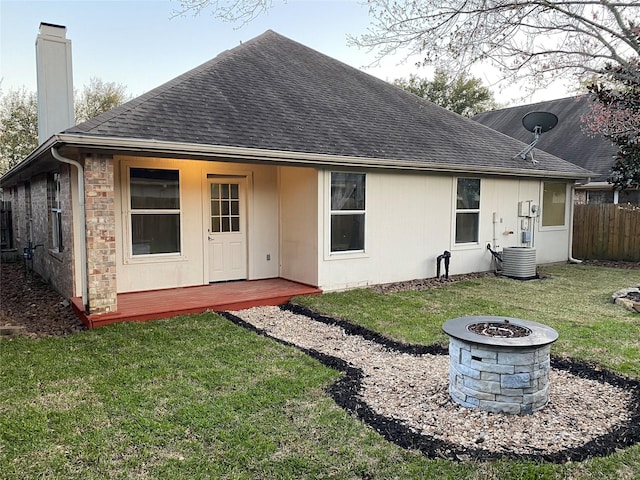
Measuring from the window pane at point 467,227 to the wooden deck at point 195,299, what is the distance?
3.92 metres

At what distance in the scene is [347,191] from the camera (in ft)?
27.3

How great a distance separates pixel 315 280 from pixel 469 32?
4.54 meters

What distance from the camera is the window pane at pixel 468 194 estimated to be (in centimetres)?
1000

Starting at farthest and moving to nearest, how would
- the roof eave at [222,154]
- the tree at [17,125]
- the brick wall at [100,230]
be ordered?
the tree at [17,125] < the brick wall at [100,230] < the roof eave at [222,154]

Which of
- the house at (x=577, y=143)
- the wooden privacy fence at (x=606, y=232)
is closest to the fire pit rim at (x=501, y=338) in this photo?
the house at (x=577, y=143)

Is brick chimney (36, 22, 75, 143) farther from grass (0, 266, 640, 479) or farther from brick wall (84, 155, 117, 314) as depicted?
grass (0, 266, 640, 479)

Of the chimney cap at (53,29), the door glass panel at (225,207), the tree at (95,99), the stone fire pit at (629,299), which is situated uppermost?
the tree at (95,99)

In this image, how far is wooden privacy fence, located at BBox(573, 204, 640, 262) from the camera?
12758 millimetres

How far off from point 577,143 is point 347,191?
13.3 m

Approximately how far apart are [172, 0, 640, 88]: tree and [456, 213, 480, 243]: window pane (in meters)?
3.78

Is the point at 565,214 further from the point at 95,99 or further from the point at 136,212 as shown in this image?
the point at 95,99

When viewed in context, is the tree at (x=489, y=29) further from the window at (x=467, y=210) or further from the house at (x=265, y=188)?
the window at (x=467, y=210)

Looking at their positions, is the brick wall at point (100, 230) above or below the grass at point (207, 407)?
above

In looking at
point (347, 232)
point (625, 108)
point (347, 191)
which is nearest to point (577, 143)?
point (625, 108)
